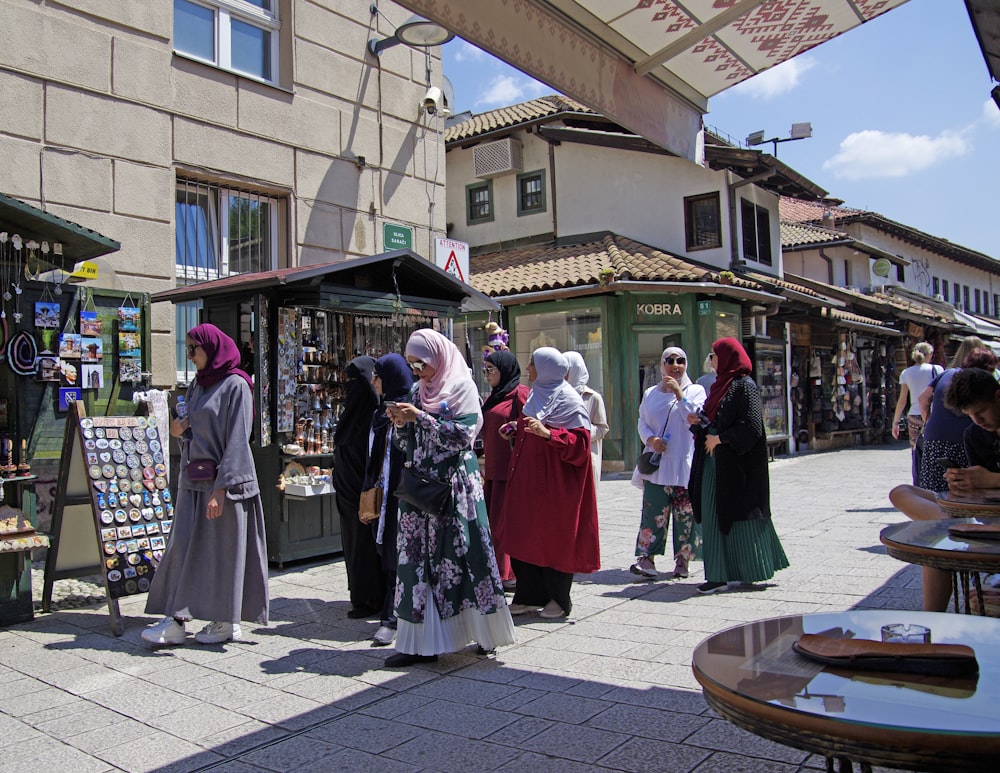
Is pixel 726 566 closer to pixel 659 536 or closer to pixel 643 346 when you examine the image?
pixel 659 536

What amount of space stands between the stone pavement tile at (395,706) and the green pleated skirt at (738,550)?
9.02 ft

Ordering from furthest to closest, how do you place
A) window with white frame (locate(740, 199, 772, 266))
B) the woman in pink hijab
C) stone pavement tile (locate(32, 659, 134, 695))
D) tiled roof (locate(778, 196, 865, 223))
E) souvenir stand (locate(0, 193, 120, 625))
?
tiled roof (locate(778, 196, 865, 223)), window with white frame (locate(740, 199, 772, 266)), souvenir stand (locate(0, 193, 120, 625)), the woman in pink hijab, stone pavement tile (locate(32, 659, 134, 695))

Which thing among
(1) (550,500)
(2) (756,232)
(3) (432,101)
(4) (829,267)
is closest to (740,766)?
(1) (550,500)

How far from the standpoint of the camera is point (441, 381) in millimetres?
4676

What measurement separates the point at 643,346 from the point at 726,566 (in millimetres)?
9224

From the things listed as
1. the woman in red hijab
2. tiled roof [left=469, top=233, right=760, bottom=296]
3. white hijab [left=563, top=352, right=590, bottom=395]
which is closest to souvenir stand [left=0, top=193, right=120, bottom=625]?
white hijab [left=563, top=352, right=590, bottom=395]

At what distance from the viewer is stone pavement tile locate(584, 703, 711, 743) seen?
3531 millimetres

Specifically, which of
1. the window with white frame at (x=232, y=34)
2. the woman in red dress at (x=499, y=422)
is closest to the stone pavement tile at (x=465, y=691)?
the woman in red dress at (x=499, y=422)

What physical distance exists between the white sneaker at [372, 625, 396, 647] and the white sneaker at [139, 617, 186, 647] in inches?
46.6

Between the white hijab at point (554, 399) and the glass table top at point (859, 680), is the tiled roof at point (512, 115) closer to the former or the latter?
the white hijab at point (554, 399)

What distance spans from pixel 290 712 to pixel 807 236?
22.2 m

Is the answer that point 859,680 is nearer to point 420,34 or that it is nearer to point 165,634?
point 165,634

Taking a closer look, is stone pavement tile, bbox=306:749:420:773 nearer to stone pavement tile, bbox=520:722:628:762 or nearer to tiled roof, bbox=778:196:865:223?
stone pavement tile, bbox=520:722:628:762

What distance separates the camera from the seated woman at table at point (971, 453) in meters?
4.21
